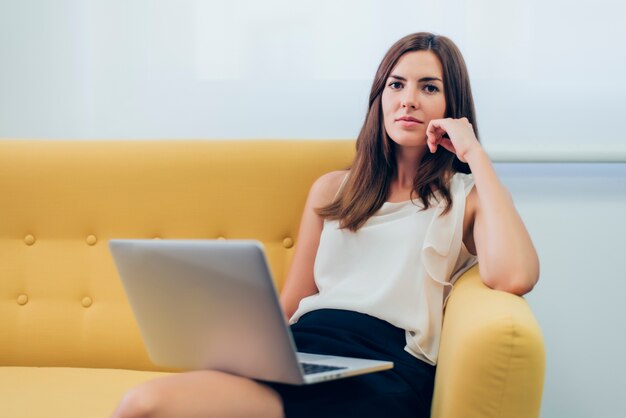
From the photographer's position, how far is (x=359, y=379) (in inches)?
55.1

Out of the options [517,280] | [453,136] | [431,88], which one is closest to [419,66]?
[431,88]

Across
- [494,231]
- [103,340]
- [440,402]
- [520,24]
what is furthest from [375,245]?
[520,24]

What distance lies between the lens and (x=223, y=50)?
2.27 meters

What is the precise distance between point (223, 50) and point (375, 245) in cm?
83

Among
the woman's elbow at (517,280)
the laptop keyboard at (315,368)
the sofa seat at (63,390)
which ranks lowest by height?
the sofa seat at (63,390)

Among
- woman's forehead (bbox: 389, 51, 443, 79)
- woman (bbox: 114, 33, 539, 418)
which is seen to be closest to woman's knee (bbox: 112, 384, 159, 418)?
woman (bbox: 114, 33, 539, 418)

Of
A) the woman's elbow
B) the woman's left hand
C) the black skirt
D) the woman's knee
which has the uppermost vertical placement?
the woman's left hand

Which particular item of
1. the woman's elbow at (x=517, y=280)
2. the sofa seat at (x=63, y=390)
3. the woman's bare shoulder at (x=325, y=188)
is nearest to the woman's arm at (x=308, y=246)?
the woman's bare shoulder at (x=325, y=188)

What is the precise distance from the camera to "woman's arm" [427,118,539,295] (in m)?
1.51

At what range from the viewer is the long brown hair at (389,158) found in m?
1.79

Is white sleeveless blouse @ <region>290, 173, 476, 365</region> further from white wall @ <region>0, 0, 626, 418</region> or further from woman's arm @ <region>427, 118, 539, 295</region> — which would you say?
white wall @ <region>0, 0, 626, 418</region>

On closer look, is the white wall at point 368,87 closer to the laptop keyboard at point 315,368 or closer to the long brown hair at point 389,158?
the long brown hair at point 389,158

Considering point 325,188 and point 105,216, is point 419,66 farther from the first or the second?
point 105,216

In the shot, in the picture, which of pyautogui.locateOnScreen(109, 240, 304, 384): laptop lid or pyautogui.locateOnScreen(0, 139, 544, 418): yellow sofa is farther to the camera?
pyautogui.locateOnScreen(0, 139, 544, 418): yellow sofa
